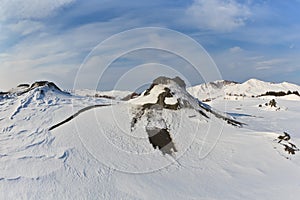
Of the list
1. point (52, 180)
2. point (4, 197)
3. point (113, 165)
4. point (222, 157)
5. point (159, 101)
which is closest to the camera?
point (4, 197)

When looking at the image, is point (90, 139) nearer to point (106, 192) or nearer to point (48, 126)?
point (48, 126)

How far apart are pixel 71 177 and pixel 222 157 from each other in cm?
366

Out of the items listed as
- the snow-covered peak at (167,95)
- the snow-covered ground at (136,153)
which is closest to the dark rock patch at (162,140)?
the snow-covered ground at (136,153)

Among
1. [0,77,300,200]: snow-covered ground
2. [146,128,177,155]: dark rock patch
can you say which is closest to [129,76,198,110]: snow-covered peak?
[0,77,300,200]: snow-covered ground

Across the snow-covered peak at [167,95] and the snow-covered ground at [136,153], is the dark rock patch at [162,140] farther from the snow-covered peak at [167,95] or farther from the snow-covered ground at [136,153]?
the snow-covered peak at [167,95]

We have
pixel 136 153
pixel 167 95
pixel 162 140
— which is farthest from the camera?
pixel 167 95

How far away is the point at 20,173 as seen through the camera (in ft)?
20.0

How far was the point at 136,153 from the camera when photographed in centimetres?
704

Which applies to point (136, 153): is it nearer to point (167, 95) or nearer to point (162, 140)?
point (162, 140)

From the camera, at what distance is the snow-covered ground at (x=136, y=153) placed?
5961 millimetres

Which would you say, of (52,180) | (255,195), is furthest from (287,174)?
(52,180)

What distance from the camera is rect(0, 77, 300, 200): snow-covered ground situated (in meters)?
5.96

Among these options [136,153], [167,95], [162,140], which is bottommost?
[136,153]

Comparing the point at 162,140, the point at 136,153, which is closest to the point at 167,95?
the point at 162,140
